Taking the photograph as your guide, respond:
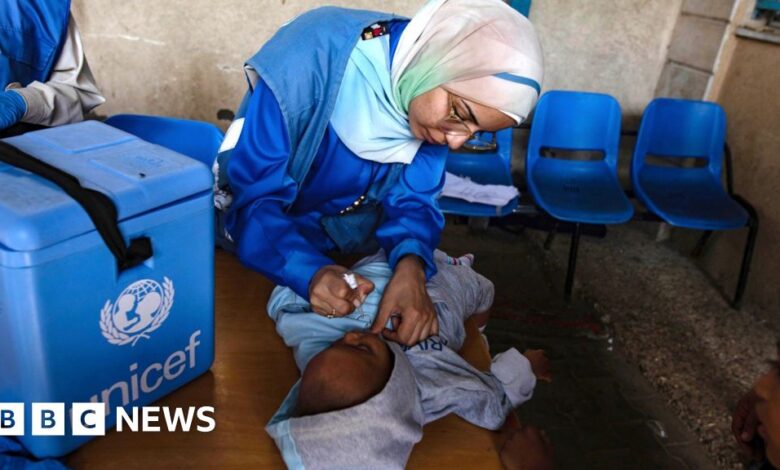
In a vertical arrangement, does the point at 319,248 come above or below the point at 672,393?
above

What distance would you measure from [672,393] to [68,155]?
8.57 feet

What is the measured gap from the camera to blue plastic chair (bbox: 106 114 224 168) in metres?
1.76

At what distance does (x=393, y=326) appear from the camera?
128 cm

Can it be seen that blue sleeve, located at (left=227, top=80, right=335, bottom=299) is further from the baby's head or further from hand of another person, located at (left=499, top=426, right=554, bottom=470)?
hand of another person, located at (left=499, top=426, right=554, bottom=470)

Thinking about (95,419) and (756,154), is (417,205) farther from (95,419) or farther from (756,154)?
(756,154)

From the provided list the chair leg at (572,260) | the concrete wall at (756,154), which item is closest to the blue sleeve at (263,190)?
the chair leg at (572,260)

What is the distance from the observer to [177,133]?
1779 mm

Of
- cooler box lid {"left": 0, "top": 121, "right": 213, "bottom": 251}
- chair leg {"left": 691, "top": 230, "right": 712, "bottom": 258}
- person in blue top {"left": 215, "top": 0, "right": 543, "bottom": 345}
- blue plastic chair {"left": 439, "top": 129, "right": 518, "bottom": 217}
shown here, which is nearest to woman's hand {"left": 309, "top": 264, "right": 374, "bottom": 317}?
person in blue top {"left": 215, "top": 0, "right": 543, "bottom": 345}

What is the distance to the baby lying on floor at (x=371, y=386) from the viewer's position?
94 centimetres

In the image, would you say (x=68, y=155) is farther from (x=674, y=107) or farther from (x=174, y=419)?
(x=674, y=107)

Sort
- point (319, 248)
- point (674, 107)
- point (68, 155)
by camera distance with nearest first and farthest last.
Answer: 1. point (68, 155)
2. point (319, 248)
3. point (674, 107)

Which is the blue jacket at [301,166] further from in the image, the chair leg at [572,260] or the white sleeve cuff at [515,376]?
the chair leg at [572,260]

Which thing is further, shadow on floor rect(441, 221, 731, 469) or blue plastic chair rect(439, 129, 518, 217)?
blue plastic chair rect(439, 129, 518, 217)

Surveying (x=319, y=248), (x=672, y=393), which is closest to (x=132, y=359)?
(x=319, y=248)
